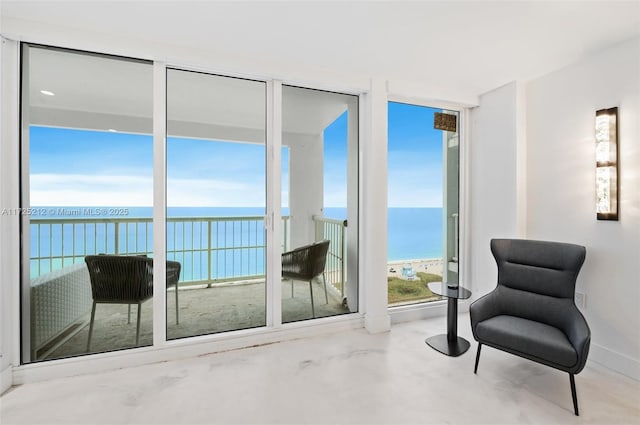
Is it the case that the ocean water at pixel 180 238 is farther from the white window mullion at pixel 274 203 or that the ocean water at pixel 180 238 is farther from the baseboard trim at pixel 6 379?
the baseboard trim at pixel 6 379

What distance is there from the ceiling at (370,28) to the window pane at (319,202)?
1.51 ft

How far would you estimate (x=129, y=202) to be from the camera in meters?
2.38

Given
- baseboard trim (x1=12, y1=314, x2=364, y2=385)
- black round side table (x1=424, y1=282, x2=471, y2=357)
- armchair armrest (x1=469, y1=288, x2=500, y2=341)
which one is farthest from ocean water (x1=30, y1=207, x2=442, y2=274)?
armchair armrest (x1=469, y1=288, x2=500, y2=341)

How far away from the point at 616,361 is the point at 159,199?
3794 millimetres

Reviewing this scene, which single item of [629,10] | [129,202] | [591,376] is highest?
[629,10]

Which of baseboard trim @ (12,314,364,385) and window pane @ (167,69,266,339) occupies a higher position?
window pane @ (167,69,266,339)

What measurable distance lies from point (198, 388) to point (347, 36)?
275 centimetres

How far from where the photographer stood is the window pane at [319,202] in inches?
112

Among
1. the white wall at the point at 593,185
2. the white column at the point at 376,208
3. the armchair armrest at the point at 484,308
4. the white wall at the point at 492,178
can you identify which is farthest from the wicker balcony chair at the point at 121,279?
the white wall at the point at 593,185

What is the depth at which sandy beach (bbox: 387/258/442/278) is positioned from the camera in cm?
326

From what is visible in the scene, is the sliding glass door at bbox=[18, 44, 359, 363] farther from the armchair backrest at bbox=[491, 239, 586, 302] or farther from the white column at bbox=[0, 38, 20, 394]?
the armchair backrest at bbox=[491, 239, 586, 302]

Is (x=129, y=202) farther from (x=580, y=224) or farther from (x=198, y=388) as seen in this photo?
(x=580, y=224)

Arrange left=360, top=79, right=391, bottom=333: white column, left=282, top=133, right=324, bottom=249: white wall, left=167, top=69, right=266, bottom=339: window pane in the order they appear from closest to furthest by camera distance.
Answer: left=167, top=69, right=266, bottom=339: window pane < left=282, top=133, right=324, bottom=249: white wall < left=360, top=79, right=391, bottom=333: white column

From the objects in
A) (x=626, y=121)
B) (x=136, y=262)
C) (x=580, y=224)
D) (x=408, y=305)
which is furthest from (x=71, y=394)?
(x=626, y=121)
